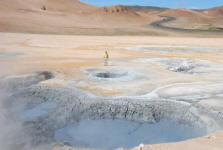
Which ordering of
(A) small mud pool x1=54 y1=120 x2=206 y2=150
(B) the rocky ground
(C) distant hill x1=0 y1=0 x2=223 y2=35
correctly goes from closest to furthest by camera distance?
1. (A) small mud pool x1=54 y1=120 x2=206 y2=150
2. (B) the rocky ground
3. (C) distant hill x1=0 y1=0 x2=223 y2=35

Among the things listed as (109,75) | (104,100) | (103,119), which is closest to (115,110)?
(103,119)

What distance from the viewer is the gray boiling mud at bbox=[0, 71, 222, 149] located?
25.5ft

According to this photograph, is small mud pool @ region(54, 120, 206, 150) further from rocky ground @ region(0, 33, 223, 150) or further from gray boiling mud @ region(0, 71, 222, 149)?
rocky ground @ region(0, 33, 223, 150)

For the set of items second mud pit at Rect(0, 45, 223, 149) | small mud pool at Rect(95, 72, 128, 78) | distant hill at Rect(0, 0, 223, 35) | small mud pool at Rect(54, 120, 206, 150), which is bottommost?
small mud pool at Rect(54, 120, 206, 150)

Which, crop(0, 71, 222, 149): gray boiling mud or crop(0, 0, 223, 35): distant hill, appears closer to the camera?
crop(0, 71, 222, 149): gray boiling mud

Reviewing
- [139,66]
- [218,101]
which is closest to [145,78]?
[139,66]

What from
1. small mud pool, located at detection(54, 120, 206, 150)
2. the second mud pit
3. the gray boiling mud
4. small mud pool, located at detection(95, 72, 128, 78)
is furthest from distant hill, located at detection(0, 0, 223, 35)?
small mud pool, located at detection(54, 120, 206, 150)

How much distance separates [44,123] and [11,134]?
1246 mm

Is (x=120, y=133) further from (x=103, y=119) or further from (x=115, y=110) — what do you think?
(x=115, y=110)

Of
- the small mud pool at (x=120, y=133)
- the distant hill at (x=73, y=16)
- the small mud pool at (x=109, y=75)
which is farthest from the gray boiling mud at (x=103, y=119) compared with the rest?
the distant hill at (x=73, y=16)

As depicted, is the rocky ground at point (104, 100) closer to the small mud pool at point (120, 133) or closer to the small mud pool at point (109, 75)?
the small mud pool at point (109, 75)

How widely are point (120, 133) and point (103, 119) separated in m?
1.19

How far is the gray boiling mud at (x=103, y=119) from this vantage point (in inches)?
306

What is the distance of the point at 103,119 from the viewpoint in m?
9.15
